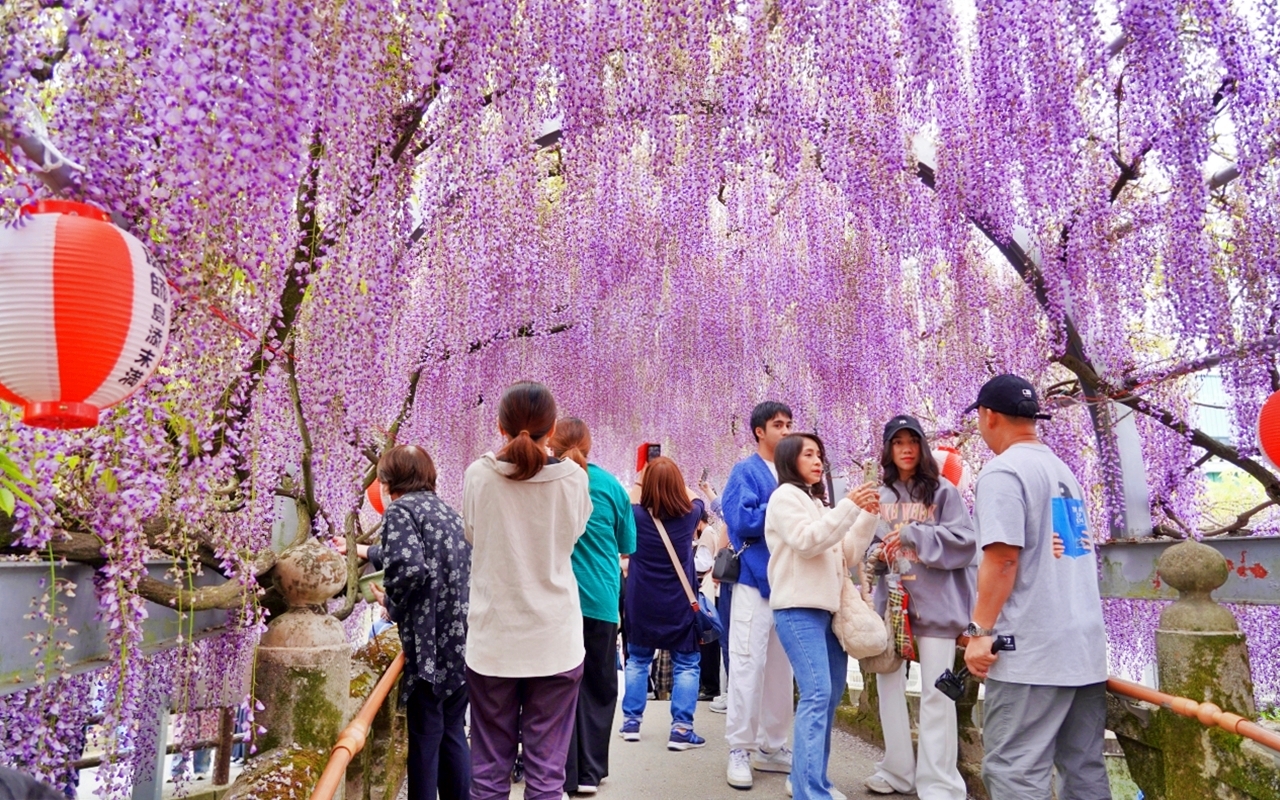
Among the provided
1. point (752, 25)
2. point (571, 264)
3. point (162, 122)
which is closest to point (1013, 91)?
point (752, 25)

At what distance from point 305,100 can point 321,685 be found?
160 cm

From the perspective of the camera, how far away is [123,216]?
7.13 feet

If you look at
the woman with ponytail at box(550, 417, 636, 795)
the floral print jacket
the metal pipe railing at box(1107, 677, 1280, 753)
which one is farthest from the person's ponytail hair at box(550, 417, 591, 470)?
the metal pipe railing at box(1107, 677, 1280, 753)

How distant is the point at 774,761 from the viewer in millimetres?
4133

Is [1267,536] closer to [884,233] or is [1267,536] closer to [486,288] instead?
[884,233]

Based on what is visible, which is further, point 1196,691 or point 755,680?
point 755,680

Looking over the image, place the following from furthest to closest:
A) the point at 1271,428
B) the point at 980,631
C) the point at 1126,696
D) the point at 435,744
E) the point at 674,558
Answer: the point at 674,558
the point at 1271,428
the point at 435,744
the point at 1126,696
the point at 980,631

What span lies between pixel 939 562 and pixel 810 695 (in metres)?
0.70

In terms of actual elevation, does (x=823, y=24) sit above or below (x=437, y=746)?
above

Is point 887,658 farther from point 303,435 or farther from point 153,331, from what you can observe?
point 153,331

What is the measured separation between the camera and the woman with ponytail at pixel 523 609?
2686 mm

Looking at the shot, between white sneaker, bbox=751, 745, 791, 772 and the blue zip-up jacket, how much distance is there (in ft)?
2.71

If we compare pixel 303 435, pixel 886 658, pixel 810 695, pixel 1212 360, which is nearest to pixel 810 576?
pixel 810 695

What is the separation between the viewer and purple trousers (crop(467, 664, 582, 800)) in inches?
107
